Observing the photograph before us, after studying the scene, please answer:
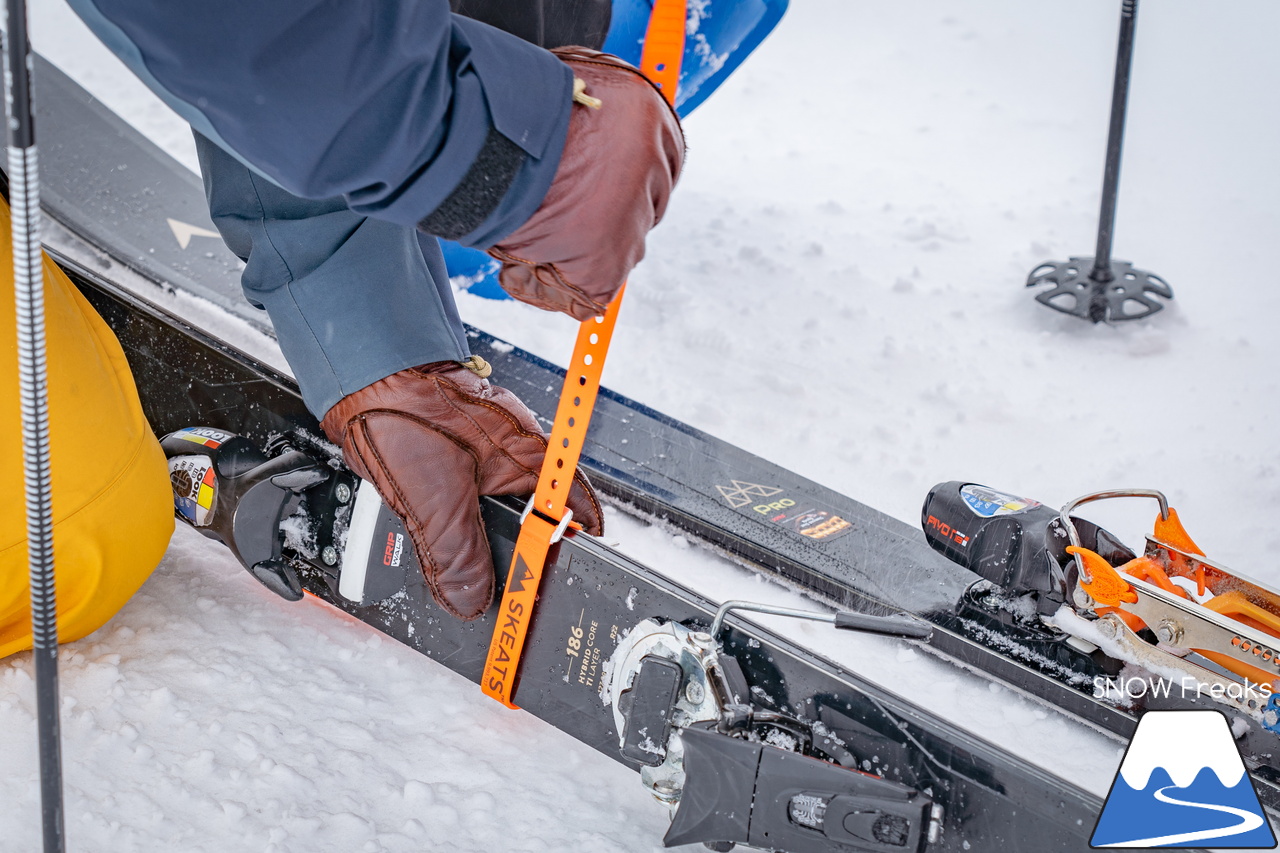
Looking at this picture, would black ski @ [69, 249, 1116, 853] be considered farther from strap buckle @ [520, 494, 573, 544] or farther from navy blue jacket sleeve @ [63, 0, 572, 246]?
navy blue jacket sleeve @ [63, 0, 572, 246]

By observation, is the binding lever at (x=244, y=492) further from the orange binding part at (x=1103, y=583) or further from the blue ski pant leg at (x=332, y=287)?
the orange binding part at (x=1103, y=583)

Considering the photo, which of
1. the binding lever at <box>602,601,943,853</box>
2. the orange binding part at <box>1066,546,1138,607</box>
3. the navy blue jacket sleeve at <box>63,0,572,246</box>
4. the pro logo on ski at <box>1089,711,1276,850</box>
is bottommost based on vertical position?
the binding lever at <box>602,601,943,853</box>

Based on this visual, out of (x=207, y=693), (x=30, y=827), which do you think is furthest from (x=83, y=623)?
(x=30, y=827)

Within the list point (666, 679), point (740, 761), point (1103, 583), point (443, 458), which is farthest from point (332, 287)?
point (1103, 583)

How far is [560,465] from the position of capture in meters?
1.27

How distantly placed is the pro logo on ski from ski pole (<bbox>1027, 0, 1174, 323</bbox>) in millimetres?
2037

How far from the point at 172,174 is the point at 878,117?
271 centimetres

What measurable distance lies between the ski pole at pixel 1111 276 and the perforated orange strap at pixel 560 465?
1.98 metres

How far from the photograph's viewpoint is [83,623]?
1350 millimetres

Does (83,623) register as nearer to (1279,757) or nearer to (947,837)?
(947,837)

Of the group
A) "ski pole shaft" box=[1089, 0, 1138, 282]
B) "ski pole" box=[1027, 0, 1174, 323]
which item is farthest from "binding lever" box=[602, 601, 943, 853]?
"ski pole shaft" box=[1089, 0, 1138, 282]

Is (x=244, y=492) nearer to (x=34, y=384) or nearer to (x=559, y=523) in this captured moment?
(x=559, y=523)

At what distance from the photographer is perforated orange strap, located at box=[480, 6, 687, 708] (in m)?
1.13

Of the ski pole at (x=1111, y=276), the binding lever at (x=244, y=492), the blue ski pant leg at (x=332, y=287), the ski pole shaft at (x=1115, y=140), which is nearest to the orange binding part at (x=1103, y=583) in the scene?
the blue ski pant leg at (x=332, y=287)
